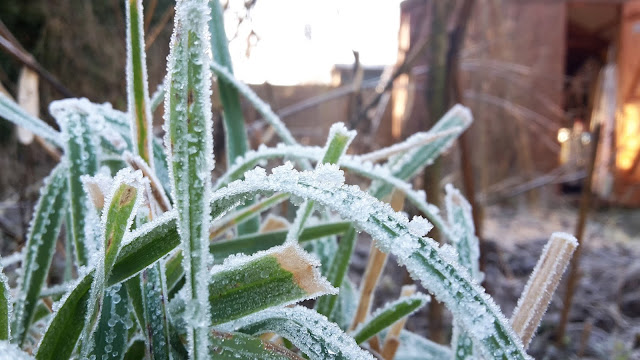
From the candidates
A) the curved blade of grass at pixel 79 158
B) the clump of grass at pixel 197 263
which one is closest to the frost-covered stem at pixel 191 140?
the clump of grass at pixel 197 263

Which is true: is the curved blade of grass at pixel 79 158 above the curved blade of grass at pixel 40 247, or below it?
above

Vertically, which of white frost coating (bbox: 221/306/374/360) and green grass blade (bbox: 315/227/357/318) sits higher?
white frost coating (bbox: 221/306/374/360)

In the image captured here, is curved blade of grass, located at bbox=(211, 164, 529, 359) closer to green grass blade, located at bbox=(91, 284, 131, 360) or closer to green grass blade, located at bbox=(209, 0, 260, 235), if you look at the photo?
green grass blade, located at bbox=(91, 284, 131, 360)

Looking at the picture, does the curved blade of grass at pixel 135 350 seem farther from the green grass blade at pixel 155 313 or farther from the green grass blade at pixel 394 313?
the green grass blade at pixel 394 313

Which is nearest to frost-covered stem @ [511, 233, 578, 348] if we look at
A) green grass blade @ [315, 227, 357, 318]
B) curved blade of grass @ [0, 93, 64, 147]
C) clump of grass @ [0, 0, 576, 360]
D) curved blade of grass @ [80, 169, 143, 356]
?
clump of grass @ [0, 0, 576, 360]

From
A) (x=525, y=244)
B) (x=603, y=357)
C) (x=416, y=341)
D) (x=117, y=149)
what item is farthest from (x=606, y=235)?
(x=117, y=149)

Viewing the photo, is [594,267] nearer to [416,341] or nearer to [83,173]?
[416,341]

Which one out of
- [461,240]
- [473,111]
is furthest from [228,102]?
[473,111]

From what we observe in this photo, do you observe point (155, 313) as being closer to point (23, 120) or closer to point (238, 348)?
point (238, 348)
